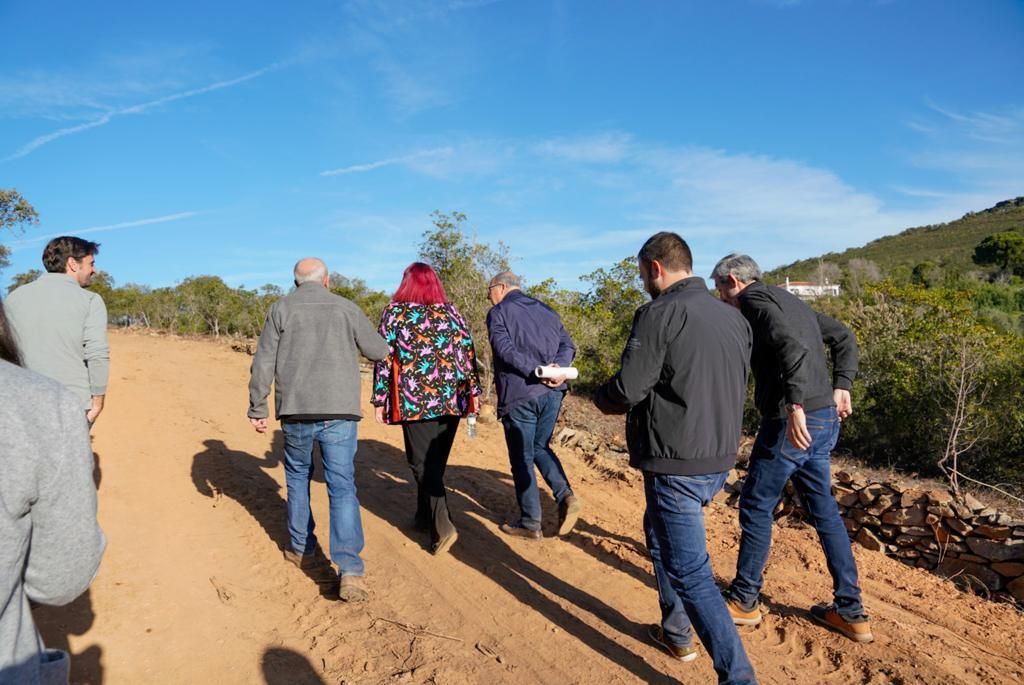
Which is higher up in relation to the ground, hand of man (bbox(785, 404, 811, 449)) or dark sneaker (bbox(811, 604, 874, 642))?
hand of man (bbox(785, 404, 811, 449))

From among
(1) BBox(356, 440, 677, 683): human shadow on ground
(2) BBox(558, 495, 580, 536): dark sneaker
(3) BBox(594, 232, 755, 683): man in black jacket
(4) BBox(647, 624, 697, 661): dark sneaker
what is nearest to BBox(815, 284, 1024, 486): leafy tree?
(2) BBox(558, 495, 580, 536): dark sneaker

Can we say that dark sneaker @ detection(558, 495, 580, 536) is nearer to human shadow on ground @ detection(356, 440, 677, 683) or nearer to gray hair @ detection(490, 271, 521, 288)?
human shadow on ground @ detection(356, 440, 677, 683)

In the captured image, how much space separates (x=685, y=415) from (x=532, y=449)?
2.23 meters

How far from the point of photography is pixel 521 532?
5207 mm

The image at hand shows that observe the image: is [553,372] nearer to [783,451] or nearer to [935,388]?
[783,451]

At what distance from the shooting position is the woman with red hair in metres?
4.73

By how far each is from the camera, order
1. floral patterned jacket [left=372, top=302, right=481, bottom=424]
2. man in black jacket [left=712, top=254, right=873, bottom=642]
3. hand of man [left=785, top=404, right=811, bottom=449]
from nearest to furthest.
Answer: hand of man [left=785, top=404, right=811, bottom=449], man in black jacket [left=712, top=254, right=873, bottom=642], floral patterned jacket [left=372, top=302, right=481, bottom=424]

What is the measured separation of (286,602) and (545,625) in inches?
62.8

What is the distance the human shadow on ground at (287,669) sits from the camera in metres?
3.24

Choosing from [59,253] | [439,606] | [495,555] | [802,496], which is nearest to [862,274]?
[802,496]

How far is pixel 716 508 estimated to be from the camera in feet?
20.9

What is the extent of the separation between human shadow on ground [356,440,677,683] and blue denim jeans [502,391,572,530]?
0.33m

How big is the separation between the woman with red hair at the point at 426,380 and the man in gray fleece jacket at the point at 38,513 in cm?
318

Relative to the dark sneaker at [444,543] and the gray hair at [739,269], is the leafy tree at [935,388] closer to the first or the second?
the gray hair at [739,269]
